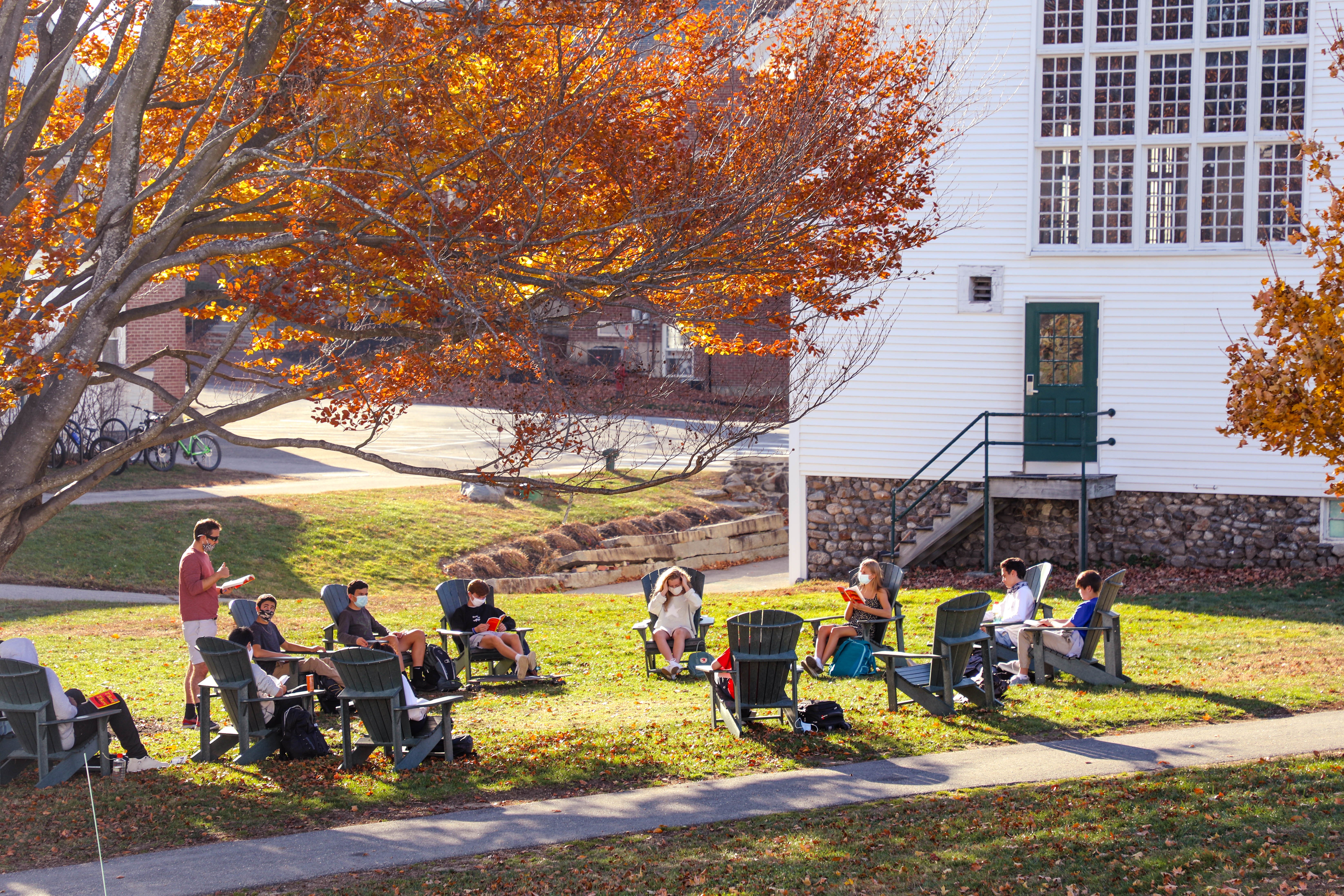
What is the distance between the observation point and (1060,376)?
18.7 metres

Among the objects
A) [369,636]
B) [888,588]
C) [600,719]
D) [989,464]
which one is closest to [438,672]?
[369,636]

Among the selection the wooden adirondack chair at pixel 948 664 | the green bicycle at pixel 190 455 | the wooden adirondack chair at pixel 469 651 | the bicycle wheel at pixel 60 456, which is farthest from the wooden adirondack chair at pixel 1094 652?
the bicycle wheel at pixel 60 456

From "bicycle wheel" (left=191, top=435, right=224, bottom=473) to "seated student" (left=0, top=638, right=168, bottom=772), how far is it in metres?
18.6

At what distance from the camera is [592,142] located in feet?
30.6

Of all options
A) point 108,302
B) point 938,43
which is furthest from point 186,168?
point 938,43

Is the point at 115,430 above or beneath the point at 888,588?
above

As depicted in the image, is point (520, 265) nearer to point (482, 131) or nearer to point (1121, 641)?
point (482, 131)

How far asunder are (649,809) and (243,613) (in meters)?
5.08

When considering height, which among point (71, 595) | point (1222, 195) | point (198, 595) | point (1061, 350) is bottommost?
point (71, 595)

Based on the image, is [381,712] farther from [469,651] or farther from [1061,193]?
[1061,193]

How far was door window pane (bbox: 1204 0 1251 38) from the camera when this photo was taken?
58.3ft

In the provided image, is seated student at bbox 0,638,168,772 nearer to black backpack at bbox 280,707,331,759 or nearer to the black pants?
the black pants

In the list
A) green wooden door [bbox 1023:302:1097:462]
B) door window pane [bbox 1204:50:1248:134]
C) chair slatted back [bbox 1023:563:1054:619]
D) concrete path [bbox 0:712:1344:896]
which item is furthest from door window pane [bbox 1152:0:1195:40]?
concrete path [bbox 0:712:1344:896]

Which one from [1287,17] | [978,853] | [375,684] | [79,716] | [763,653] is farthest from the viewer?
[1287,17]
